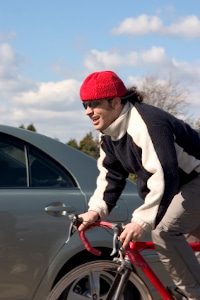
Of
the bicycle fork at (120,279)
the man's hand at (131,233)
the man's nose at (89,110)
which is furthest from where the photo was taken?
the man's nose at (89,110)

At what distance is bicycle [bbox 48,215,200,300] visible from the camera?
3436mm

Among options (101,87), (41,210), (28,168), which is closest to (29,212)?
(41,210)

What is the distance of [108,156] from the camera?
3.80 m

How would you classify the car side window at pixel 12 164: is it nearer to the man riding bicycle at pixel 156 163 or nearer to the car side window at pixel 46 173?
the car side window at pixel 46 173

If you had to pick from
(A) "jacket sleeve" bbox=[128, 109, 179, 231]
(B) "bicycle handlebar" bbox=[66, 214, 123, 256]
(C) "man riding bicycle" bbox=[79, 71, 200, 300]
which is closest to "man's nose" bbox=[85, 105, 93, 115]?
(C) "man riding bicycle" bbox=[79, 71, 200, 300]

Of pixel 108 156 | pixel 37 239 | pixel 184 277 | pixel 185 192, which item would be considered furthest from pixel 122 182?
pixel 37 239

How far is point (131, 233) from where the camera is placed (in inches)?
129

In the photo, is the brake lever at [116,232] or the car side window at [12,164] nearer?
the brake lever at [116,232]

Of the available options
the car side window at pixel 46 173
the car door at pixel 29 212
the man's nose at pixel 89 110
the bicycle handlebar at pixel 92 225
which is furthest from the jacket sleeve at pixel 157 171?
the car side window at pixel 46 173

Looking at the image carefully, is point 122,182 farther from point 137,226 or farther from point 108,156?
point 137,226

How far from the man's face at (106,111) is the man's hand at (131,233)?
1.88ft

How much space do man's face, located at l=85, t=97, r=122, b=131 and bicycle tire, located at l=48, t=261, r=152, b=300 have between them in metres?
0.75

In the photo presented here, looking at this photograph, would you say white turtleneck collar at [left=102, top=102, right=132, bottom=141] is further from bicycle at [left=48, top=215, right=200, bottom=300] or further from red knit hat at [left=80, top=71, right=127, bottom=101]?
bicycle at [left=48, top=215, right=200, bottom=300]

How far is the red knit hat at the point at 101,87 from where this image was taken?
347 cm
